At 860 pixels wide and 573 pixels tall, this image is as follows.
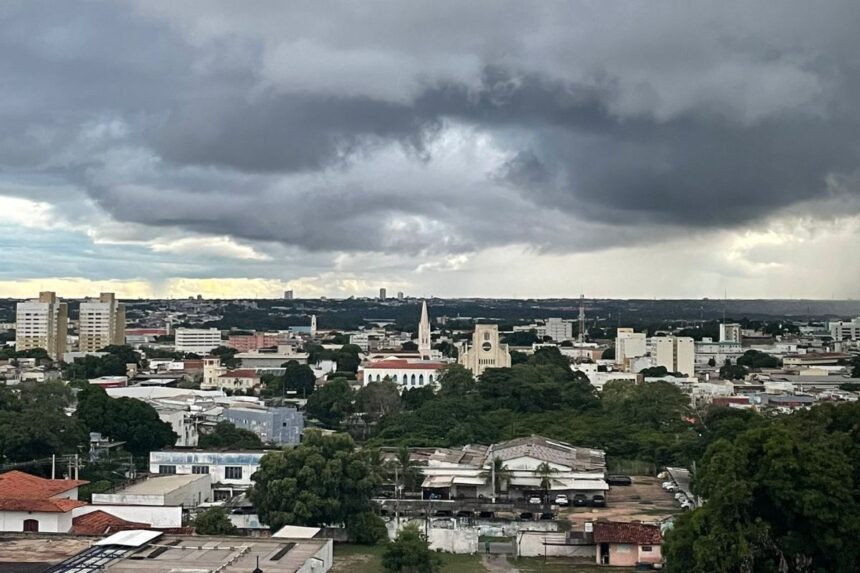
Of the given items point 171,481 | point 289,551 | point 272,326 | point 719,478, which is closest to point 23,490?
point 171,481

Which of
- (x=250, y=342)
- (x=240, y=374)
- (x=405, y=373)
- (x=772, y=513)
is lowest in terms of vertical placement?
(x=240, y=374)

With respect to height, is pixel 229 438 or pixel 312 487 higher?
pixel 312 487

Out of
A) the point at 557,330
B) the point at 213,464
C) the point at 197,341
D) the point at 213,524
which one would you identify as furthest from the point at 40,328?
the point at 213,524

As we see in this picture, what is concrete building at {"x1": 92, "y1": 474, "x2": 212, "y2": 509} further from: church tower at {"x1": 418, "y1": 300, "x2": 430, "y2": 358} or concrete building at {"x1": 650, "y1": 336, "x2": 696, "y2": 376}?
church tower at {"x1": 418, "y1": 300, "x2": 430, "y2": 358}

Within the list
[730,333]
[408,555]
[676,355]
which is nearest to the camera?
[408,555]

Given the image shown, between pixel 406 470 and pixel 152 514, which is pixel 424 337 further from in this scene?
pixel 152 514

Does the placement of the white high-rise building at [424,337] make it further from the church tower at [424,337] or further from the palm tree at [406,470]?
the palm tree at [406,470]

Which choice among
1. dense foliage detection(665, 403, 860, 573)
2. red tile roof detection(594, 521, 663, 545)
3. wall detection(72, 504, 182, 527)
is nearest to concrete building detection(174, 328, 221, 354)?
wall detection(72, 504, 182, 527)
